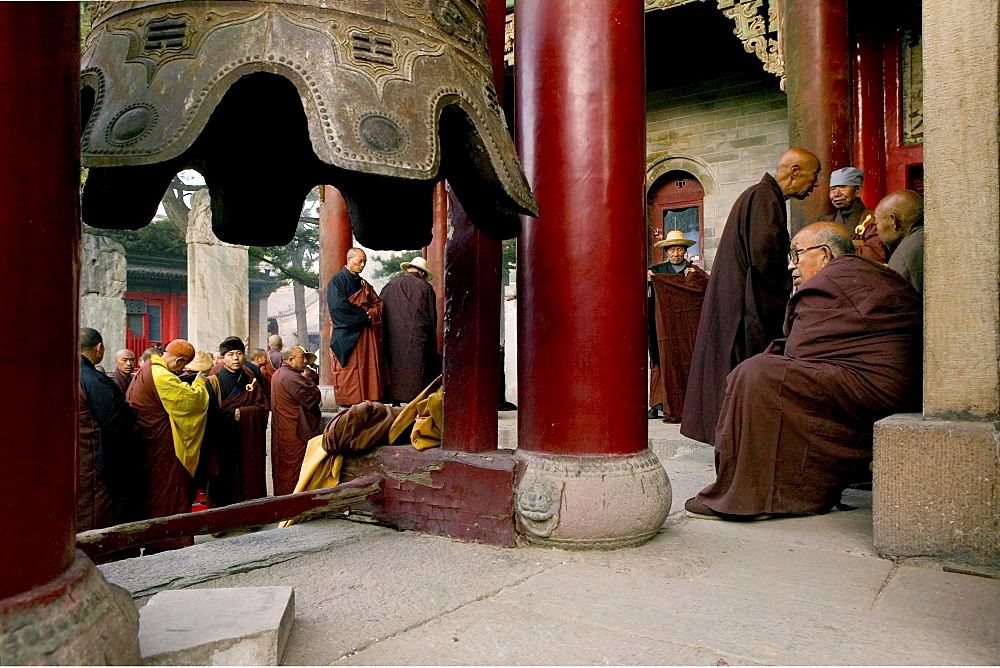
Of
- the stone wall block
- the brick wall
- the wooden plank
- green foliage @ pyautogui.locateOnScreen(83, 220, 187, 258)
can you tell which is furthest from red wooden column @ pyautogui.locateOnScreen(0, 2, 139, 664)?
green foliage @ pyautogui.locateOnScreen(83, 220, 187, 258)

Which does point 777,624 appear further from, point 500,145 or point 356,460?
point 356,460

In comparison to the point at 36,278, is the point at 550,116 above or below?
above

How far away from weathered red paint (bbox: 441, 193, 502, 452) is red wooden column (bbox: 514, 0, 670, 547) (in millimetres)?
188

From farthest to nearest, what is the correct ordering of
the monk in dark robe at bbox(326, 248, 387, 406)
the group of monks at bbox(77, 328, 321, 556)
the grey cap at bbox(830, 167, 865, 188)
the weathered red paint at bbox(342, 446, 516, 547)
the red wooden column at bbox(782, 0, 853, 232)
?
the monk in dark robe at bbox(326, 248, 387, 406), the red wooden column at bbox(782, 0, 853, 232), the grey cap at bbox(830, 167, 865, 188), the group of monks at bbox(77, 328, 321, 556), the weathered red paint at bbox(342, 446, 516, 547)

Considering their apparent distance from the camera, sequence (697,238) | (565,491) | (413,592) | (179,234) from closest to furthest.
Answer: (413,592)
(565,491)
(697,238)
(179,234)

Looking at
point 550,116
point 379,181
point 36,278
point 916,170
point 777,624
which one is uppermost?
point 916,170

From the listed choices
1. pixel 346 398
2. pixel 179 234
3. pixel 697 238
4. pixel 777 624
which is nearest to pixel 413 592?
pixel 777 624

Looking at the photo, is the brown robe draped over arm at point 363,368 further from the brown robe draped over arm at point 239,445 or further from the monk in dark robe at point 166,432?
the monk in dark robe at point 166,432

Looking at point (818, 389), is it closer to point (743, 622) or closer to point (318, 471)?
point (743, 622)

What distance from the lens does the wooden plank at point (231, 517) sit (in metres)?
2.08

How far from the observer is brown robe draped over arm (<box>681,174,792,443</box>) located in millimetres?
4074

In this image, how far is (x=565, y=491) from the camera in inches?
103

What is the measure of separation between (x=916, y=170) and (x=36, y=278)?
8437mm

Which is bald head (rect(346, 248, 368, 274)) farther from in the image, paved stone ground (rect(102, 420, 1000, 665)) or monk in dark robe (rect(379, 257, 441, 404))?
paved stone ground (rect(102, 420, 1000, 665))
